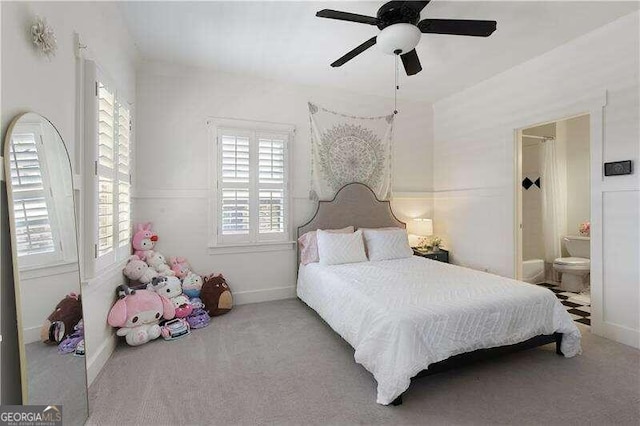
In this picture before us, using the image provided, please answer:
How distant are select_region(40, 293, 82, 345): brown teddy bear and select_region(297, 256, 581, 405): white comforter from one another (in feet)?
5.56

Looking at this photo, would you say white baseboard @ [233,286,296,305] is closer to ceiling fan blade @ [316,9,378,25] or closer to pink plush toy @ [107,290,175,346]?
pink plush toy @ [107,290,175,346]

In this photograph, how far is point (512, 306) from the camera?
7.00ft

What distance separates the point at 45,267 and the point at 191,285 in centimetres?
191

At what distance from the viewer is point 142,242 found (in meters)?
3.09

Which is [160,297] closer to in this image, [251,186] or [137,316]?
[137,316]

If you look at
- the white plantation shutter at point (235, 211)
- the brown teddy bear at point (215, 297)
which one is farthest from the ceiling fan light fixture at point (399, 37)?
the brown teddy bear at point (215, 297)

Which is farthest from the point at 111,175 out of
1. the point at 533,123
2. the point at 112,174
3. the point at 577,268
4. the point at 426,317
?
the point at 577,268

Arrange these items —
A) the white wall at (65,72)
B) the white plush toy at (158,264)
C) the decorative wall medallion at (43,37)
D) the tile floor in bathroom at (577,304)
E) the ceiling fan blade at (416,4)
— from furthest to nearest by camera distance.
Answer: the tile floor in bathroom at (577,304), the white plush toy at (158,264), the ceiling fan blade at (416,4), the decorative wall medallion at (43,37), the white wall at (65,72)

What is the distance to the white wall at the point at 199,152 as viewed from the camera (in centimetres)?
335

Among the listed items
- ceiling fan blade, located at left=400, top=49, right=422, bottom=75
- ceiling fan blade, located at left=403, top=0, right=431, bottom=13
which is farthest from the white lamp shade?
ceiling fan blade, located at left=403, top=0, right=431, bottom=13

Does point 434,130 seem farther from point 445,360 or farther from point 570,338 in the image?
point 445,360

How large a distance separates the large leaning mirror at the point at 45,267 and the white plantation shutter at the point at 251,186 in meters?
1.94

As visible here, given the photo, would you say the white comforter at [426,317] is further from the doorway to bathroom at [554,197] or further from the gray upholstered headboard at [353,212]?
the doorway to bathroom at [554,197]

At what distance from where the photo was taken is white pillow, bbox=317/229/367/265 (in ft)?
11.0
